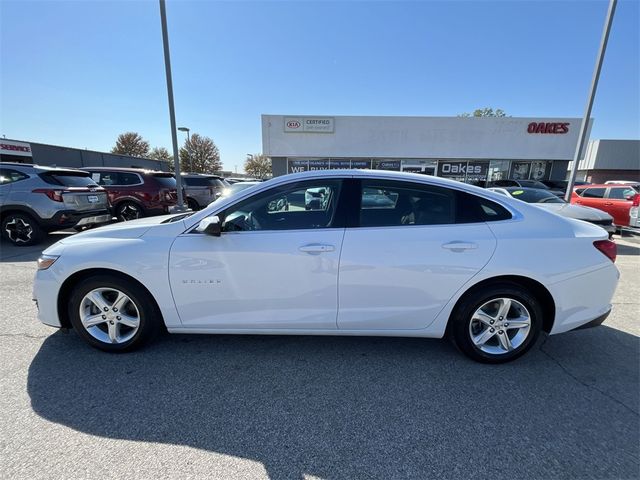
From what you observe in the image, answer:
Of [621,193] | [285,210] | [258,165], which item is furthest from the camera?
[258,165]

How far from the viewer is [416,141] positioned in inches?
763

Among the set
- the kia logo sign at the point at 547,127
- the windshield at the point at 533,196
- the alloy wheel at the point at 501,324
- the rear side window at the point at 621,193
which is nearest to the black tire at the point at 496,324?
the alloy wheel at the point at 501,324

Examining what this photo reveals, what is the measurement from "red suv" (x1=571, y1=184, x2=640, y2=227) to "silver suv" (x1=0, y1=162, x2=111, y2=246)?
14.3 metres

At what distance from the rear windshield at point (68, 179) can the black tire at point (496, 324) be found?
8113mm

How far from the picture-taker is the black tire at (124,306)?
2.59 m

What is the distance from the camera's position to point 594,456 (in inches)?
71.1

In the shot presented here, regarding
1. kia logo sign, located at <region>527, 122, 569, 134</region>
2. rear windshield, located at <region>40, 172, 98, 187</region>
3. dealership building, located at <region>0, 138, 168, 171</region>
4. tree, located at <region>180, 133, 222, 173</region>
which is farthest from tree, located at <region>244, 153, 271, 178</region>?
rear windshield, located at <region>40, 172, 98, 187</region>

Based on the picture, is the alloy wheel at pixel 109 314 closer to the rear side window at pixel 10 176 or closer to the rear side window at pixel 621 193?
the rear side window at pixel 10 176

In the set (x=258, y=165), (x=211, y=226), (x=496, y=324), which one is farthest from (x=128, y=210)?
(x=258, y=165)

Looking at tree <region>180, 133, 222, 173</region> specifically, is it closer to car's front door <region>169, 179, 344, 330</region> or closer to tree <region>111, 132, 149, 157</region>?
tree <region>111, 132, 149, 157</region>

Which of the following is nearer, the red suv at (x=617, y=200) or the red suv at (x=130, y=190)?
the red suv at (x=130, y=190)

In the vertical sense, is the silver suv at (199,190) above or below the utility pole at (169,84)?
below

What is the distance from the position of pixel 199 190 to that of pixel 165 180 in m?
2.33

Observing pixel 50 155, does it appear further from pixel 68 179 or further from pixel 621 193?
pixel 621 193
